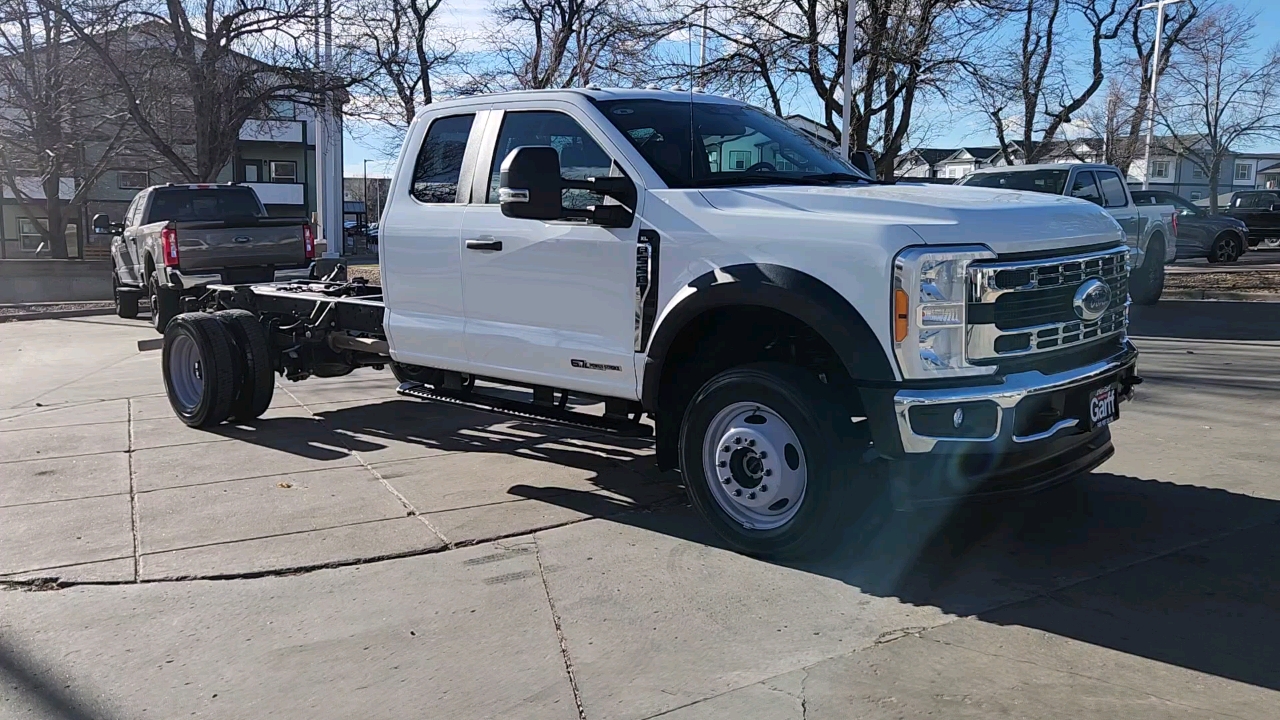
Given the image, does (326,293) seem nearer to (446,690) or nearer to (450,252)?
(450,252)

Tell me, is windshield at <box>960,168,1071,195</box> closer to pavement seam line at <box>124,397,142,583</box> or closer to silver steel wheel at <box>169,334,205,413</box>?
silver steel wheel at <box>169,334,205,413</box>

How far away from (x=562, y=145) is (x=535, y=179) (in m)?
0.79

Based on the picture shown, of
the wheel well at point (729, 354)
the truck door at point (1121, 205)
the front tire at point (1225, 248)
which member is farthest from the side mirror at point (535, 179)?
the front tire at point (1225, 248)

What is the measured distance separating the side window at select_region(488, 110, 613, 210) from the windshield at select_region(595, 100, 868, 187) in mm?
201

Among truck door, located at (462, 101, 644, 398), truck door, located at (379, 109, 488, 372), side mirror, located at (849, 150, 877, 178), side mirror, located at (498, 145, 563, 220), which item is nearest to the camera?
side mirror, located at (498, 145, 563, 220)

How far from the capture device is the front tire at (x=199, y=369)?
788 cm

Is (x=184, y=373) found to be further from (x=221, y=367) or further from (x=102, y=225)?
(x=102, y=225)

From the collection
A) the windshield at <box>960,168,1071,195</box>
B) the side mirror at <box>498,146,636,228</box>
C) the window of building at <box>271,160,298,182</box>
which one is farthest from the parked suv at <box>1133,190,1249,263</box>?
the window of building at <box>271,160,298,182</box>

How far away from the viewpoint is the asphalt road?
3736mm

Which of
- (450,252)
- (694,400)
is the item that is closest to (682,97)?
(450,252)

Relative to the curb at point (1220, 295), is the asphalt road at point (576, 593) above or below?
below

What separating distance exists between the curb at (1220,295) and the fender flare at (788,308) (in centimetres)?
1406

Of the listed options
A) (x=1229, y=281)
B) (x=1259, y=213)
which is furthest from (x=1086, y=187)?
(x=1259, y=213)

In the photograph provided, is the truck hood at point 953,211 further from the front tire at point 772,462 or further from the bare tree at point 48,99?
the bare tree at point 48,99
